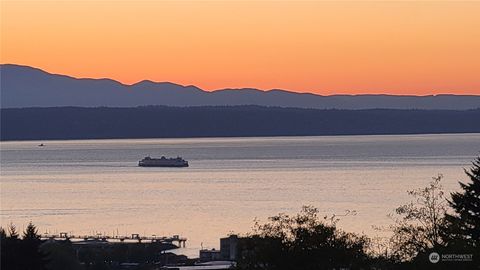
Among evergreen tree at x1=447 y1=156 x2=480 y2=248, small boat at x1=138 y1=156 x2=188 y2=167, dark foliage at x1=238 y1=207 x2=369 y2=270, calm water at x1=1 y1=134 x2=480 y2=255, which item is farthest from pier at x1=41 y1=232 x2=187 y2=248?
small boat at x1=138 y1=156 x2=188 y2=167

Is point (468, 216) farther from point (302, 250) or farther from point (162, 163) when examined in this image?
point (162, 163)

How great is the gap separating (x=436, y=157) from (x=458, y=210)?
381ft

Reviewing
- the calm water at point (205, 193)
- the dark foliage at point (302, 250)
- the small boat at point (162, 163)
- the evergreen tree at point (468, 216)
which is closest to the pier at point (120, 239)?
the calm water at point (205, 193)

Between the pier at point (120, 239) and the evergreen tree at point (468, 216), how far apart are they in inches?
1269

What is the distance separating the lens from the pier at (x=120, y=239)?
5503cm

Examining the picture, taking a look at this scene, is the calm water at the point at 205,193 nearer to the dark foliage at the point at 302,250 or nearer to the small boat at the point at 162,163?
the small boat at the point at 162,163

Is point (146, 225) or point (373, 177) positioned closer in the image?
point (146, 225)

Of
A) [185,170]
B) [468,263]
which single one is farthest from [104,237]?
[185,170]

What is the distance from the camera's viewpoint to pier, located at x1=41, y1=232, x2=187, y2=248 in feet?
181

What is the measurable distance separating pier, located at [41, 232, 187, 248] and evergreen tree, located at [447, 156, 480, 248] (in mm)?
32243

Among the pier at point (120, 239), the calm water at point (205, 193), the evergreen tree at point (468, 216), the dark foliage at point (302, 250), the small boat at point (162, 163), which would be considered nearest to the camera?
the dark foliage at point (302, 250)

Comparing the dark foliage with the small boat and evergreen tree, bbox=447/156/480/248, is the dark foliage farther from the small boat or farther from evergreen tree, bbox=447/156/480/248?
the small boat

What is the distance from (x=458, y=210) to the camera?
22453 mm

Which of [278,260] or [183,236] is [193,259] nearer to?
[183,236]
